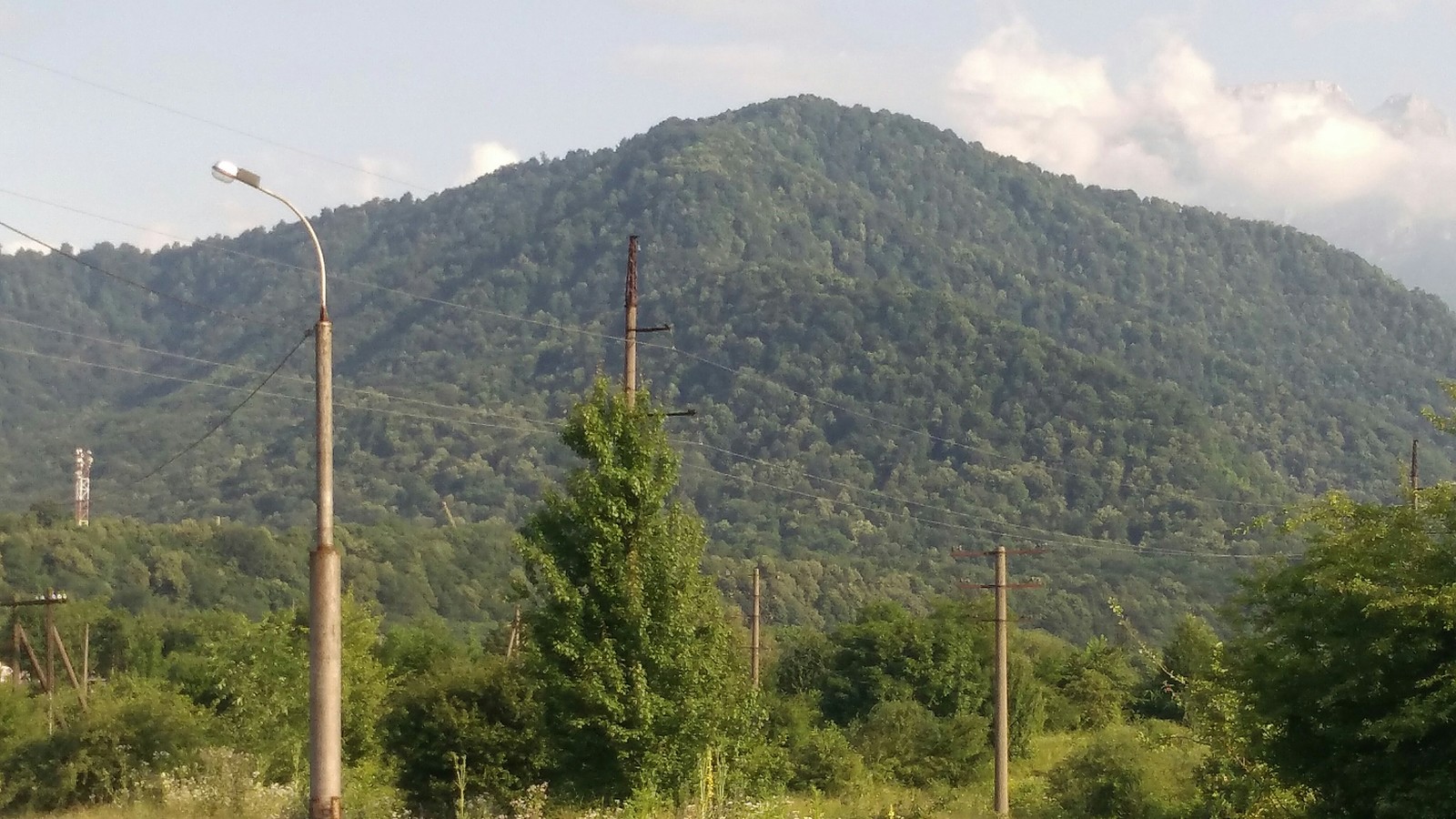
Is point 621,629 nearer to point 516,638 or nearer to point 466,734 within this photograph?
point 466,734

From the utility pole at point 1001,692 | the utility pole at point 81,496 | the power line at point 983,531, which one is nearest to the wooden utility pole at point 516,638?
the utility pole at point 1001,692

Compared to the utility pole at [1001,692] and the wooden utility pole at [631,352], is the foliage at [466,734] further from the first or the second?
the utility pole at [1001,692]

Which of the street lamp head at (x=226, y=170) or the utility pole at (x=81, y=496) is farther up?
the street lamp head at (x=226, y=170)

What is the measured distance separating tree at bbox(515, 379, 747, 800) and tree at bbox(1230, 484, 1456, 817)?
7566 millimetres

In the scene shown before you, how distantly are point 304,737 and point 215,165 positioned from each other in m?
26.8

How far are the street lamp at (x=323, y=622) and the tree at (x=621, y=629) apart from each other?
7952 mm

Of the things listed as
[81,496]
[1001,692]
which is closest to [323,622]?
[1001,692]

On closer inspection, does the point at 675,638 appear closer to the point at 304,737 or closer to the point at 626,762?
the point at 626,762

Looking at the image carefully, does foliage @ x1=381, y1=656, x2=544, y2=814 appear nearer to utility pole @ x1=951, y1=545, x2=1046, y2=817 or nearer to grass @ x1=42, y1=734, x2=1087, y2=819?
grass @ x1=42, y1=734, x2=1087, y2=819

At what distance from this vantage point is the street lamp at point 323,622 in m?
12.5

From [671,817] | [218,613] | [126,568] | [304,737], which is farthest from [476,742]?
[126,568]

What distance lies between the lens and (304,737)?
37531 mm

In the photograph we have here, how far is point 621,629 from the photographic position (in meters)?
21.4

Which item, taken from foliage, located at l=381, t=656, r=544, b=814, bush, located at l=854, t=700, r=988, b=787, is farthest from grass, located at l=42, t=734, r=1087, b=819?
foliage, located at l=381, t=656, r=544, b=814
